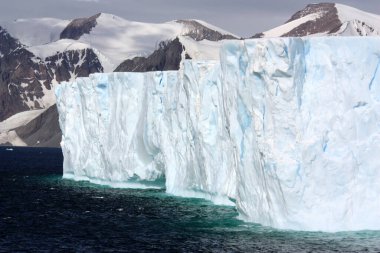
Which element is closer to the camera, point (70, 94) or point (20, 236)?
point (20, 236)

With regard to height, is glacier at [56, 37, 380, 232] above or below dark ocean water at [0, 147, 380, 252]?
above

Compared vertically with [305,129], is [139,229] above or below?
below

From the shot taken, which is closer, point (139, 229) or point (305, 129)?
point (305, 129)

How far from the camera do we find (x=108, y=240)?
3344 cm

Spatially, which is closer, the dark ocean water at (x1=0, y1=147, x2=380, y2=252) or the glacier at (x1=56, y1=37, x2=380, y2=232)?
the dark ocean water at (x1=0, y1=147, x2=380, y2=252)

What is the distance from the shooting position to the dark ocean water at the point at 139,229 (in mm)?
31109

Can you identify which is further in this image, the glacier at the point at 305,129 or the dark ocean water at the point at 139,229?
the glacier at the point at 305,129

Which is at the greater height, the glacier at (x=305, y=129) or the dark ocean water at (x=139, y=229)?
the glacier at (x=305, y=129)

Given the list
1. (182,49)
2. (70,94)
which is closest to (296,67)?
(70,94)

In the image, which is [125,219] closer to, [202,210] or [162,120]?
[202,210]

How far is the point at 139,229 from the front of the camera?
3650 centimetres

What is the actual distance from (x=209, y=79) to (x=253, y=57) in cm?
1115

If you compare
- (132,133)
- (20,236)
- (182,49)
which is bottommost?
(20,236)

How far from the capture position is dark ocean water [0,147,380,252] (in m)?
31.1
